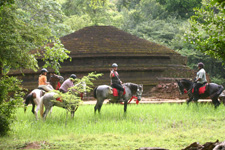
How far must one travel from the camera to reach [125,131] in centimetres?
916

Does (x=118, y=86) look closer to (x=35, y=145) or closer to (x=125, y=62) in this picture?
(x=35, y=145)

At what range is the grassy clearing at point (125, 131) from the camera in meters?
7.68

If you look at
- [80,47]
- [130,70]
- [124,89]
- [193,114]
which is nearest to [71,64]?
[80,47]

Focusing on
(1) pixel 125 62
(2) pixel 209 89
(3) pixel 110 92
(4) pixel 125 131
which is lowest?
(4) pixel 125 131

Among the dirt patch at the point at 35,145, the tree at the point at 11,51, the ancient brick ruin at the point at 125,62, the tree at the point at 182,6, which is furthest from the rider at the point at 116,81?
the tree at the point at 182,6

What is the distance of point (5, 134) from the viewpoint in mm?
8852

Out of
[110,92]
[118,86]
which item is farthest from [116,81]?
[110,92]

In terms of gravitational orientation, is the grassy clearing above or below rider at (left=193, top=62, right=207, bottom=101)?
below

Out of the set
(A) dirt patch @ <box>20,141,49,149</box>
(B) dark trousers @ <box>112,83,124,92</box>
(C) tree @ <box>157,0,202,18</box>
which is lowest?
(A) dirt patch @ <box>20,141,49,149</box>

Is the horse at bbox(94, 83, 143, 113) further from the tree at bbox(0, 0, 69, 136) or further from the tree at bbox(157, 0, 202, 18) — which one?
the tree at bbox(157, 0, 202, 18)

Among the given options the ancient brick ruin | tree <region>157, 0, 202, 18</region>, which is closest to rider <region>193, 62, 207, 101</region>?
the ancient brick ruin

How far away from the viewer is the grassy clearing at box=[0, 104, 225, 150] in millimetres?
7679

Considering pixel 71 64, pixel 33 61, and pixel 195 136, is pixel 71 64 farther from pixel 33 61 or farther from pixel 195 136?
pixel 195 136

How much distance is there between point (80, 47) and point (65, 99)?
12.7 meters
